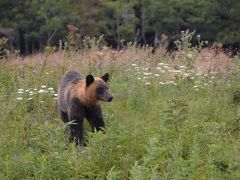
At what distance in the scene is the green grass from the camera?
488 centimetres

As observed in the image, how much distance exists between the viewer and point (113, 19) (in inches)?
1757

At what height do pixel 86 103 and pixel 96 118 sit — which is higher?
pixel 86 103

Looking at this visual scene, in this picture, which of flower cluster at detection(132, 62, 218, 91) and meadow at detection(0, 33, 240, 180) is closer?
meadow at detection(0, 33, 240, 180)

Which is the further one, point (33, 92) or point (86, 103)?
point (33, 92)

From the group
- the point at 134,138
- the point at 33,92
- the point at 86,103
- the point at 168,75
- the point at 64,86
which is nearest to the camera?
the point at 134,138

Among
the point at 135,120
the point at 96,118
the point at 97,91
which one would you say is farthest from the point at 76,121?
the point at 135,120

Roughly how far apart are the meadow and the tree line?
29.5m

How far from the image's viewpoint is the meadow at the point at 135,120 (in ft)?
16.3

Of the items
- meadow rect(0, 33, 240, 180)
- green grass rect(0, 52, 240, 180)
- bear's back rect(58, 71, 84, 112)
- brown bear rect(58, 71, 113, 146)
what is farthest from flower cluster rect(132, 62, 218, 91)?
brown bear rect(58, 71, 113, 146)

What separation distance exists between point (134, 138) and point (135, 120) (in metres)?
1.76

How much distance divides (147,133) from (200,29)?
125 ft

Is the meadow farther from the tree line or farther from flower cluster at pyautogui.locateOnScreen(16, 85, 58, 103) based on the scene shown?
the tree line

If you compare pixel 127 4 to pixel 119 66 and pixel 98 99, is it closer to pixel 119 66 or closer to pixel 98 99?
pixel 119 66

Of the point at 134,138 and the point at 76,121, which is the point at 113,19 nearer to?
the point at 76,121
